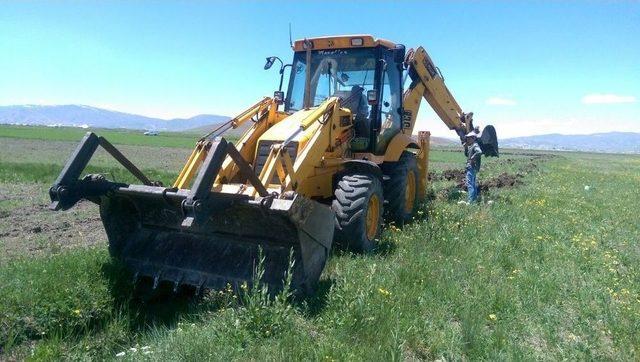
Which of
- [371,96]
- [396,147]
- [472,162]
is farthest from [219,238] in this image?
[472,162]

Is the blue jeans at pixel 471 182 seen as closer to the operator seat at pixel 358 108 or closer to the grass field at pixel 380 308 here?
the grass field at pixel 380 308

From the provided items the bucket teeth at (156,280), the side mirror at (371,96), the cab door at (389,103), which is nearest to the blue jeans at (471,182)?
the cab door at (389,103)

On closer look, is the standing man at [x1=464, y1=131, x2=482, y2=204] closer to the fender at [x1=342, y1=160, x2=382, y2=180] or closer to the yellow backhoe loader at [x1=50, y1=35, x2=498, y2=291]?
the yellow backhoe loader at [x1=50, y1=35, x2=498, y2=291]

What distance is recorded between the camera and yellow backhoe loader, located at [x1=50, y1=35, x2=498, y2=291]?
16.3 ft

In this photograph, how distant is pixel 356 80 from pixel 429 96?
322 centimetres

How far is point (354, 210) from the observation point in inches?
253

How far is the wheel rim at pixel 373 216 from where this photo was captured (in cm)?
702

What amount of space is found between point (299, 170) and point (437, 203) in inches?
231

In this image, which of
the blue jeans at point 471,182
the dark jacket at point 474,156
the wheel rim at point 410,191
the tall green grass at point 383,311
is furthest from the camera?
the dark jacket at point 474,156

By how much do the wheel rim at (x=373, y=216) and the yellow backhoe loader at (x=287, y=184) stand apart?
2cm

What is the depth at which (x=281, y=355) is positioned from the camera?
3.76 meters

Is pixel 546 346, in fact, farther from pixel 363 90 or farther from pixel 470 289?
pixel 363 90

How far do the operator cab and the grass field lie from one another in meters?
1.66

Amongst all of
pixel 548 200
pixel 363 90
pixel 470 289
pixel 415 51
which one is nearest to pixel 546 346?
pixel 470 289
